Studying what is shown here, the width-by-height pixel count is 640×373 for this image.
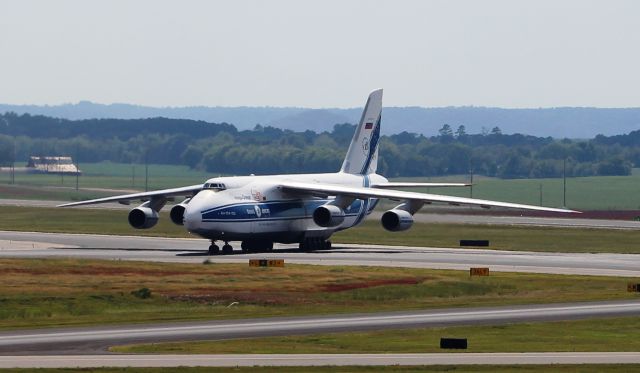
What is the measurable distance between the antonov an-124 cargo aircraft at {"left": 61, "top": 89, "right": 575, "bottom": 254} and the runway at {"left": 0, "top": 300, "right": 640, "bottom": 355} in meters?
22.9

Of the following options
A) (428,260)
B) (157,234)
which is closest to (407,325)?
(428,260)

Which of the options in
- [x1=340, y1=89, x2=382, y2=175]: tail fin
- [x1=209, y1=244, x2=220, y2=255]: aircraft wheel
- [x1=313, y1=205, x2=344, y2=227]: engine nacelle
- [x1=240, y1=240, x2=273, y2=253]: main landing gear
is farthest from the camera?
[x1=340, y1=89, x2=382, y2=175]: tail fin

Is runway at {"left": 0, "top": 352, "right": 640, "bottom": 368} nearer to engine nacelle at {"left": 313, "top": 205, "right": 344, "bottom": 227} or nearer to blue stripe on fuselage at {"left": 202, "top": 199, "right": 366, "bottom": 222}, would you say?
blue stripe on fuselage at {"left": 202, "top": 199, "right": 366, "bottom": 222}

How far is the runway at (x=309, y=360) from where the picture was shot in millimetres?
35562

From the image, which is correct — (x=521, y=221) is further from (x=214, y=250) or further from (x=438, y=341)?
(x=438, y=341)

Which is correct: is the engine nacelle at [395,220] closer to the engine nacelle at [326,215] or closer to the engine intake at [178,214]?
the engine nacelle at [326,215]

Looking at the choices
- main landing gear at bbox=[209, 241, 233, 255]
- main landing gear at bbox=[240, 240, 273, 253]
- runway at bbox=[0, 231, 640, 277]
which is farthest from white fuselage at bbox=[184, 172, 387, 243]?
runway at bbox=[0, 231, 640, 277]

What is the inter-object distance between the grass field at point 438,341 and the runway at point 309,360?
112cm

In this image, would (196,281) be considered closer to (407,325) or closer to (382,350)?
(407,325)

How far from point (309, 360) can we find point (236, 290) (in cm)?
1873

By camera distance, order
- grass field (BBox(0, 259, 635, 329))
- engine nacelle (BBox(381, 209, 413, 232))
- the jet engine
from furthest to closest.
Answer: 1. the jet engine
2. engine nacelle (BBox(381, 209, 413, 232))
3. grass field (BBox(0, 259, 635, 329))

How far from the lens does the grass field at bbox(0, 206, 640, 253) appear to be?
3423 inches

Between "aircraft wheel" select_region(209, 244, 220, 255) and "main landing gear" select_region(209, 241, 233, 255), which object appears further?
"main landing gear" select_region(209, 241, 233, 255)

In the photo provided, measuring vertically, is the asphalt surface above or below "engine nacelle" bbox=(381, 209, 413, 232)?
below
